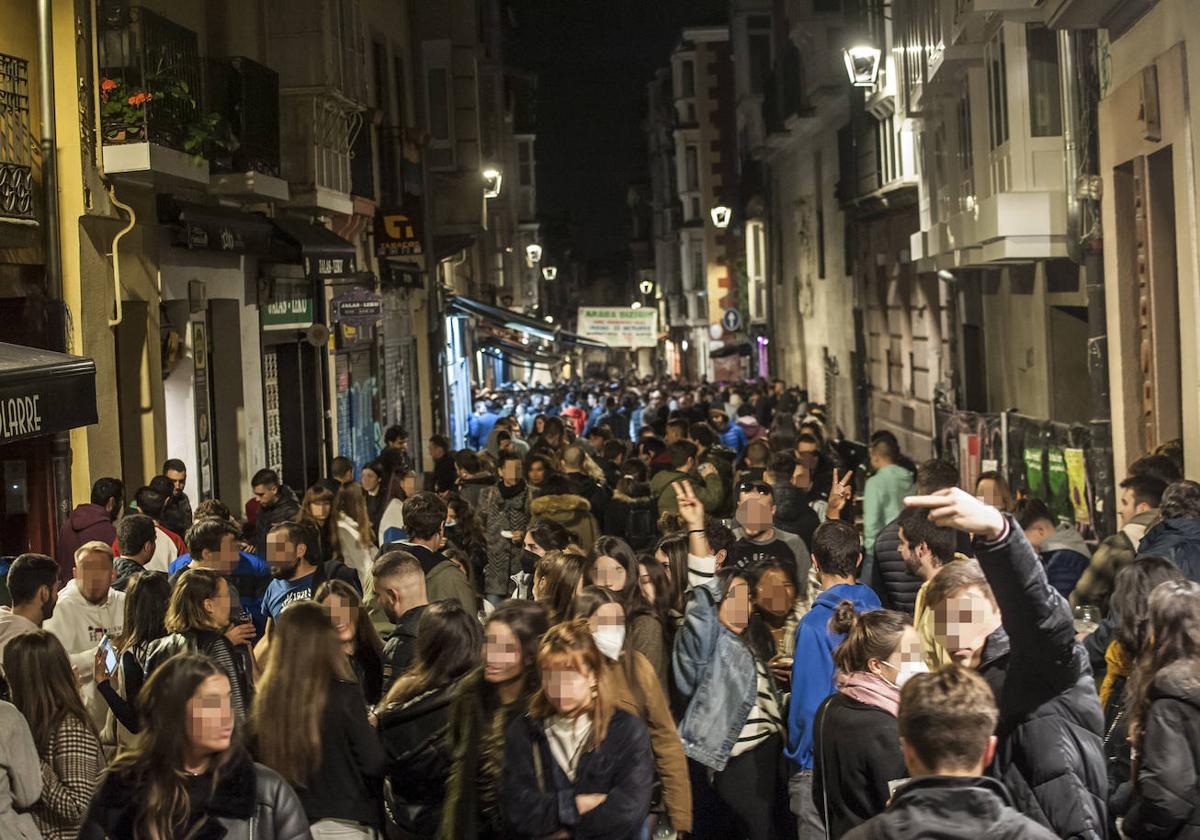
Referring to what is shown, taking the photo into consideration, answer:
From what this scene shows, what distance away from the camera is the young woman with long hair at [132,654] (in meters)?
7.17

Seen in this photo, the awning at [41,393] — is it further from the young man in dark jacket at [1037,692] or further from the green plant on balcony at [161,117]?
the young man in dark jacket at [1037,692]

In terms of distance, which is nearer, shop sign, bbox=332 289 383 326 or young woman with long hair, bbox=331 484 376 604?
young woman with long hair, bbox=331 484 376 604

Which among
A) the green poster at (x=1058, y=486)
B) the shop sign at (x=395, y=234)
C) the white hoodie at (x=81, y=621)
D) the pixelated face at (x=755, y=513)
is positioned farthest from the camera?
the shop sign at (x=395, y=234)

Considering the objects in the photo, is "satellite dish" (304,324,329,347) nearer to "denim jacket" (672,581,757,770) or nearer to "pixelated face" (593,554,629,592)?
"pixelated face" (593,554,629,592)

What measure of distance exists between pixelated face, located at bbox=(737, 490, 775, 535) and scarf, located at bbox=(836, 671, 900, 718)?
3.54 m

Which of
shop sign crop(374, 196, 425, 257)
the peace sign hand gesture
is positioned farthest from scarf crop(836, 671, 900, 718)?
shop sign crop(374, 196, 425, 257)

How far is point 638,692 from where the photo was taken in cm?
614

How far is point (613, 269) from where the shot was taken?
526 feet

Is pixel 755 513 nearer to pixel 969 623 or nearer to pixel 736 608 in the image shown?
pixel 736 608

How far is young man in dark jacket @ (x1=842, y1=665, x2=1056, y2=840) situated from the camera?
392cm

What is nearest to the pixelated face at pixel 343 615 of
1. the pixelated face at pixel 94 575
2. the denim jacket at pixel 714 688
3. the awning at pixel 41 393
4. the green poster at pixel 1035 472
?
the denim jacket at pixel 714 688

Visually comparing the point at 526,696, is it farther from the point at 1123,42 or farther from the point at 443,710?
the point at 1123,42

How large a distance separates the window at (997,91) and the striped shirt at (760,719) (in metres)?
11.0

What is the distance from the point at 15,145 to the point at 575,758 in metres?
9.16
